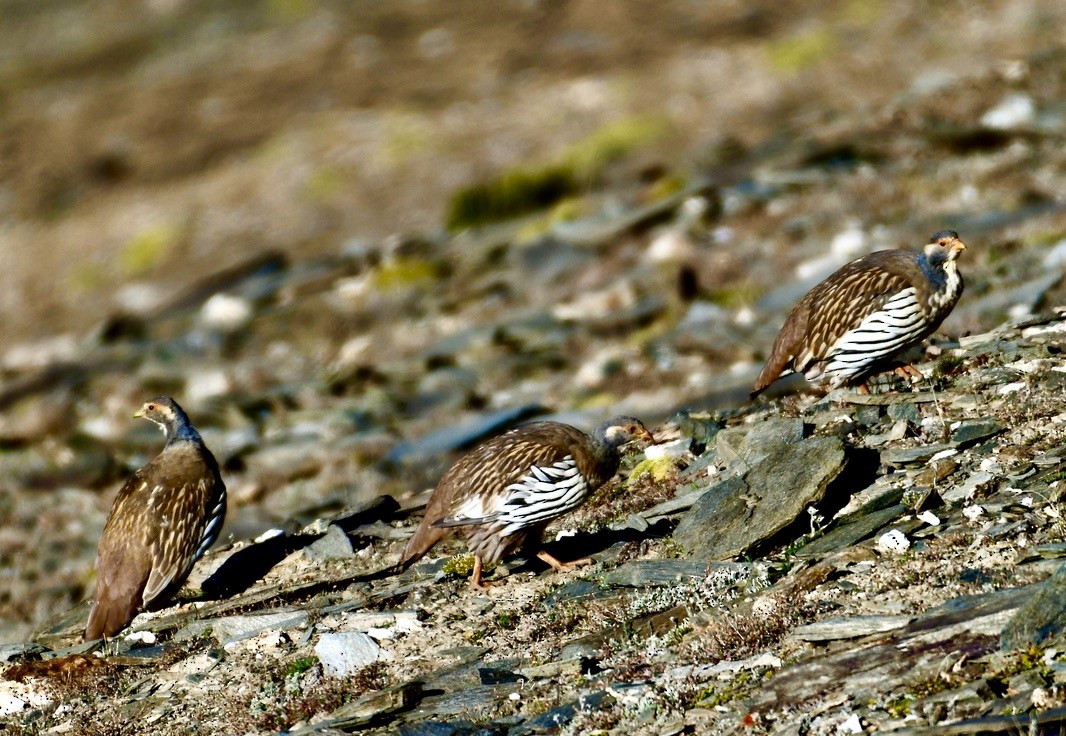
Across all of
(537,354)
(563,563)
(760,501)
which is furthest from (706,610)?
(537,354)

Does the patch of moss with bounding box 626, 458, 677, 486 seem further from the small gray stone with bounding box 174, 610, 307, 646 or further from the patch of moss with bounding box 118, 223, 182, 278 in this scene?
the patch of moss with bounding box 118, 223, 182, 278

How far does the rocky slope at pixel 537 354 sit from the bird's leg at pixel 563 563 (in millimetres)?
72

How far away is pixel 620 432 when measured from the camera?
1173 centimetres

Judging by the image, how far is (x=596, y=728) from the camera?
8.41m

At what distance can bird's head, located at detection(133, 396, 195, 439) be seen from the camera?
44.0 feet

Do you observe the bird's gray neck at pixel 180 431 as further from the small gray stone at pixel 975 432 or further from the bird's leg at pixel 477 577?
the small gray stone at pixel 975 432

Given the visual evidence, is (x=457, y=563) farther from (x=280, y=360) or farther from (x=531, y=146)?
(x=531, y=146)

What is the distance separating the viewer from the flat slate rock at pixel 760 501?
10.4 m

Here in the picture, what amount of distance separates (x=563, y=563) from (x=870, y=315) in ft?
12.2

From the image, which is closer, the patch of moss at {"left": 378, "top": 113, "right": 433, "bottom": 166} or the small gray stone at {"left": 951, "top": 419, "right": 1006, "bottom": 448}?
the small gray stone at {"left": 951, "top": 419, "right": 1006, "bottom": 448}

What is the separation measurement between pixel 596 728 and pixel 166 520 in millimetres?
5146

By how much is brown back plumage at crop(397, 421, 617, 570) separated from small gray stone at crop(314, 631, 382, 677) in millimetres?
1233

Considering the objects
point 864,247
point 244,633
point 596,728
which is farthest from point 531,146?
point 596,728

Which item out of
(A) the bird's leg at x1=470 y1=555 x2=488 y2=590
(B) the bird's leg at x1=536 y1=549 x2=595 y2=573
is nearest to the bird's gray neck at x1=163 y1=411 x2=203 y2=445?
(A) the bird's leg at x1=470 y1=555 x2=488 y2=590
